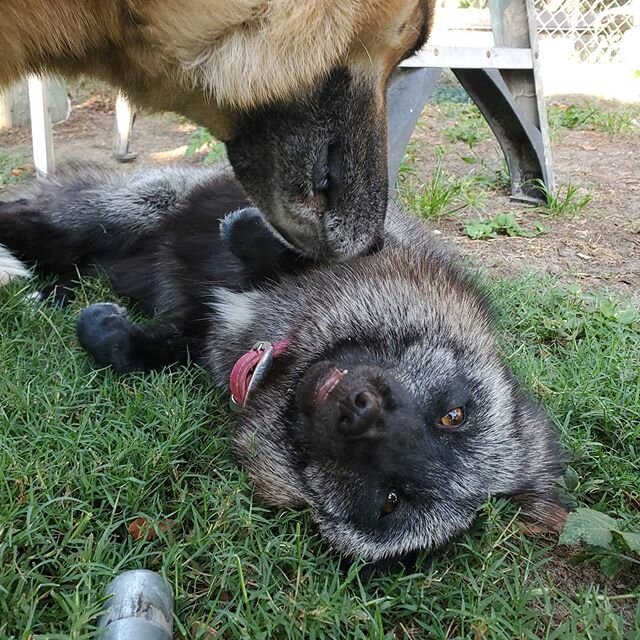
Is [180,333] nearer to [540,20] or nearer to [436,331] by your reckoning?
[436,331]

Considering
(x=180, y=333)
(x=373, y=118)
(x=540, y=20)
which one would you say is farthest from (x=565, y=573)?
(x=540, y=20)

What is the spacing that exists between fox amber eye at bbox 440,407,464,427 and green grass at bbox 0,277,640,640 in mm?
343

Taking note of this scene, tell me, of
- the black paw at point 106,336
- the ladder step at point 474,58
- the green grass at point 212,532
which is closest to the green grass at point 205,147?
the ladder step at point 474,58

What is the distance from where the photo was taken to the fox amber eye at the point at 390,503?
2.37m

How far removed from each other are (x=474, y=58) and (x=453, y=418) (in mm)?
3059

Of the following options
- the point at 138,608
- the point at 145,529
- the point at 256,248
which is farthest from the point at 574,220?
the point at 138,608

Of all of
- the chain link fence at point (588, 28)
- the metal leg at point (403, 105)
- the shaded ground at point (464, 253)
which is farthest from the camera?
the chain link fence at point (588, 28)

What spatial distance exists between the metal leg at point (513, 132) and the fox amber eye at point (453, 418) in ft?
10.2

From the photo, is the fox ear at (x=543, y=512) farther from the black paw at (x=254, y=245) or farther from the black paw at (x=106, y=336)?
the black paw at (x=106, y=336)

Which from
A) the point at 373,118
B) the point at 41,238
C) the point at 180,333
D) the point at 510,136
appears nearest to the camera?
the point at 373,118

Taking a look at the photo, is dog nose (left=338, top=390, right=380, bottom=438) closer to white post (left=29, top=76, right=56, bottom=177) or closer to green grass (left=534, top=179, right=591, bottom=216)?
green grass (left=534, top=179, right=591, bottom=216)

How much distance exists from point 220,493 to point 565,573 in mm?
1121

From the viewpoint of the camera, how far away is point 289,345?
2.82 m

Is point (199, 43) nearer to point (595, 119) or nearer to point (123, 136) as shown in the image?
point (123, 136)
